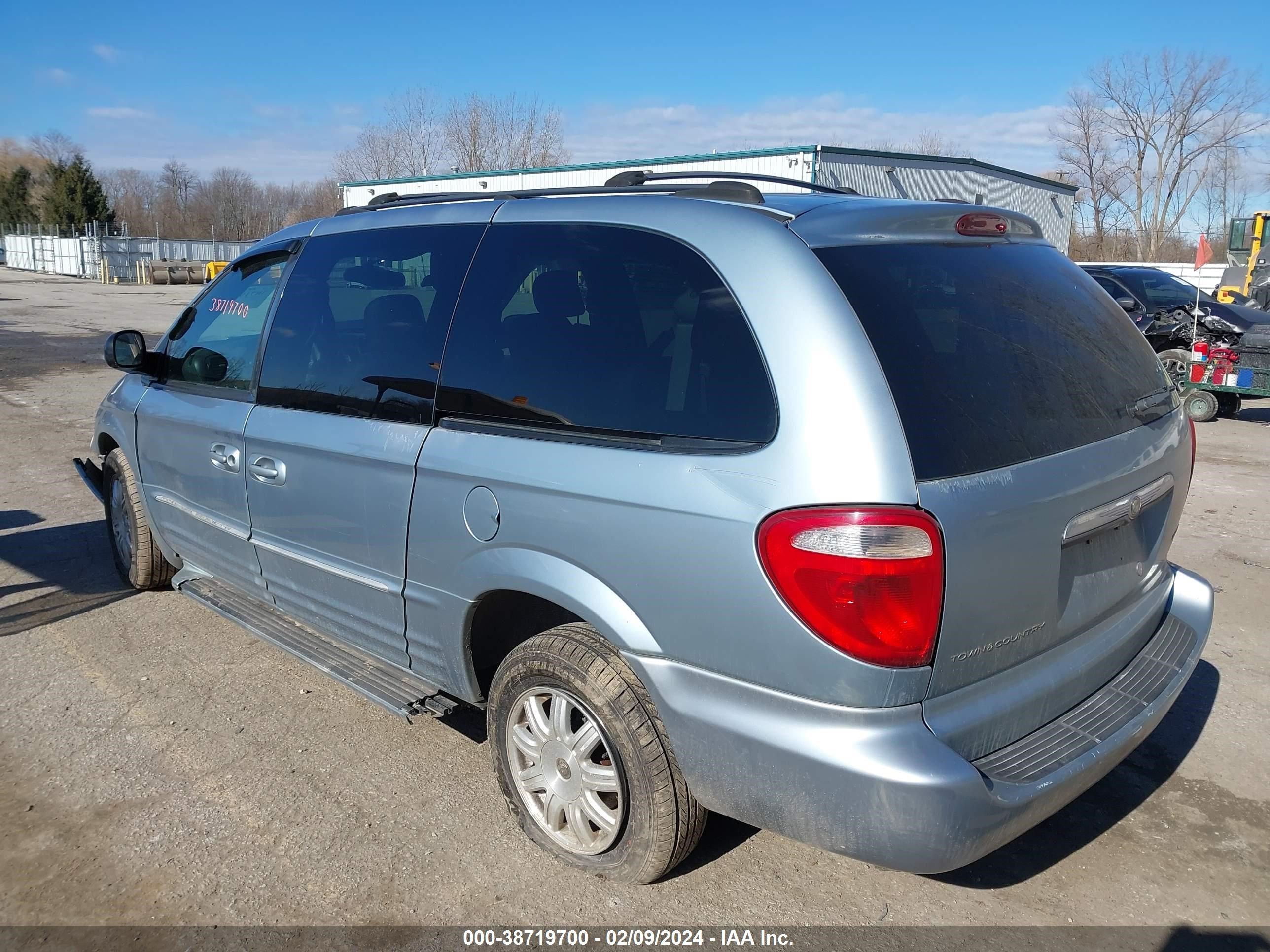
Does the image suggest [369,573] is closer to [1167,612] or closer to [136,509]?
[136,509]

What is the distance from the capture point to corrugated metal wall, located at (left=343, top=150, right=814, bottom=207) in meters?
19.0

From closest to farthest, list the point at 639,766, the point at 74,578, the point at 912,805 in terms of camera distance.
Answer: the point at 912,805
the point at 639,766
the point at 74,578

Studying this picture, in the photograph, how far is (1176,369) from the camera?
11766 mm

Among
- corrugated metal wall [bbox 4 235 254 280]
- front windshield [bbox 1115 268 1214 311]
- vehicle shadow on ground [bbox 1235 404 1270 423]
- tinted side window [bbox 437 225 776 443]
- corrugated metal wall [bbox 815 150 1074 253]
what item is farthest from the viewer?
corrugated metal wall [bbox 4 235 254 280]

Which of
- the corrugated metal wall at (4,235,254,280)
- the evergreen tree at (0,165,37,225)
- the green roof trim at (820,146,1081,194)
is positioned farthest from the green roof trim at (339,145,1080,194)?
the evergreen tree at (0,165,37,225)

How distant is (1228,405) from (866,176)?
32.5 feet

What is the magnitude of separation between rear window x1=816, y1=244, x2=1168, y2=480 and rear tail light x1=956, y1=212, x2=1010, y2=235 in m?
0.05

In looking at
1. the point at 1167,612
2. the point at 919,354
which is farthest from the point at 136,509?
the point at 1167,612

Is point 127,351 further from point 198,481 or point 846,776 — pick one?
point 846,776

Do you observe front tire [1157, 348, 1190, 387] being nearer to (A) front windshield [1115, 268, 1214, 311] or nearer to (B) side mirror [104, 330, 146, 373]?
(A) front windshield [1115, 268, 1214, 311]

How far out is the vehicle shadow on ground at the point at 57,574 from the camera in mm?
4918

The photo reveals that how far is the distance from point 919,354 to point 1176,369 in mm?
11285

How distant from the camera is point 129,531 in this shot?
5.11 meters

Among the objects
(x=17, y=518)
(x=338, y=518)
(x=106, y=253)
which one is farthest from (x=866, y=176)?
(x=106, y=253)
